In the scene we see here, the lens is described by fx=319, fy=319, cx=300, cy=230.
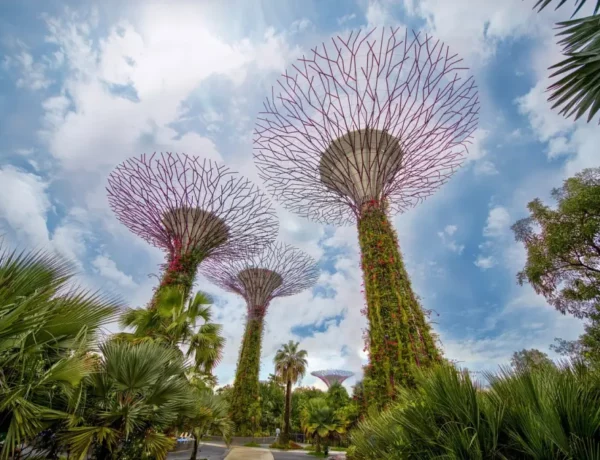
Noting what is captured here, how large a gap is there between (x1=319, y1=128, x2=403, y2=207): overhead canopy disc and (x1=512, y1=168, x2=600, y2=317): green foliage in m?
8.21

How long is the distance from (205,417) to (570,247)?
610 inches

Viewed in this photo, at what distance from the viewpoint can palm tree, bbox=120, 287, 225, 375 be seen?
30.5 ft

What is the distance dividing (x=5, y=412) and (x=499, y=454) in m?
4.55

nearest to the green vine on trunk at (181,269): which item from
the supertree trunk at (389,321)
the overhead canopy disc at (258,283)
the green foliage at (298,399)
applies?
the supertree trunk at (389,321)

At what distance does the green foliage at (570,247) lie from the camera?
12.7m

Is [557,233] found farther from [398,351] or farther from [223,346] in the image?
[223,346]

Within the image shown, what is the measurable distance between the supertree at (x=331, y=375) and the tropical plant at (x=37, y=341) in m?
33.2

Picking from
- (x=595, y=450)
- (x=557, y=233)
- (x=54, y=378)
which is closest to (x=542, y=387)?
(x=595, y=450)

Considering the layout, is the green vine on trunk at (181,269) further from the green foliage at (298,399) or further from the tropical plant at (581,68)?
the green foliage at (298,399)

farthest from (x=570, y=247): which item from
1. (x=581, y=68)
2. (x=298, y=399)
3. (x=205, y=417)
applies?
(x=298, y=399)

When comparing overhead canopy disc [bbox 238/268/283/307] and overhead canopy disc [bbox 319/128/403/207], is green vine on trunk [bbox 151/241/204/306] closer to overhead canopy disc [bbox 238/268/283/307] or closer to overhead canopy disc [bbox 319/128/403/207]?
overhead canopy disc [bbox 319/128/403/207]

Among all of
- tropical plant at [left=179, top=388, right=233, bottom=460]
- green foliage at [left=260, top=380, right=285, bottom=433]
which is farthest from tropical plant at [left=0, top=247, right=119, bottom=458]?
green foliage at [left=260, top=380, right=285, bottom=433]

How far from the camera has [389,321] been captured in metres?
7.85

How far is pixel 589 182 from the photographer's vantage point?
1314cm
